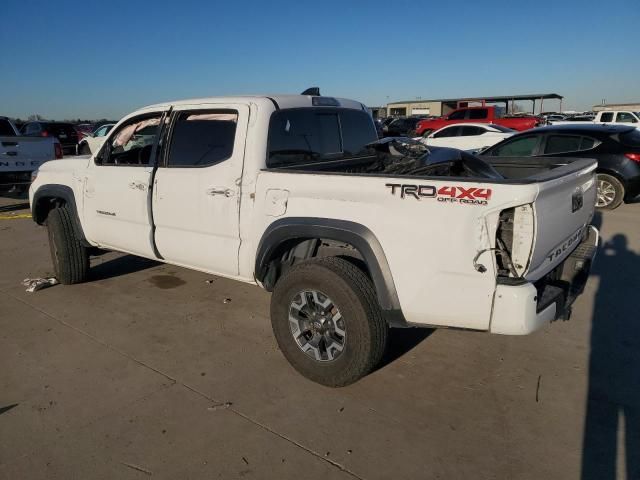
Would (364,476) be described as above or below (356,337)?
below

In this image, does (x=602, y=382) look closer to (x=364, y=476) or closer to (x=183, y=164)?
(x=364, y=476)

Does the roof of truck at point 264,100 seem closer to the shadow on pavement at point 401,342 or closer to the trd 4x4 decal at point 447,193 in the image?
the trd 4x4 decal at point 447,193

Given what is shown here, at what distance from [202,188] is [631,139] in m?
8.10

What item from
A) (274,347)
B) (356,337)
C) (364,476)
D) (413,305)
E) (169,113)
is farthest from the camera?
(169,113)

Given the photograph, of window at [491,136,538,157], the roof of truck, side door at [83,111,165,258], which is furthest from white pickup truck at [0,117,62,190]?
window at [491,136,538,157]

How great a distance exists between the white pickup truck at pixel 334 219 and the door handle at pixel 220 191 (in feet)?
0.05

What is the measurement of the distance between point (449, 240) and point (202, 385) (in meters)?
1.92

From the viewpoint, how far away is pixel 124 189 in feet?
14.1

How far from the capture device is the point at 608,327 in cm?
398

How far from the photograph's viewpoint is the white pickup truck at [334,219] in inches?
97.0

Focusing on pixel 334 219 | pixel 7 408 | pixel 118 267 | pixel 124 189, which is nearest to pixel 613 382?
pixel 334 219

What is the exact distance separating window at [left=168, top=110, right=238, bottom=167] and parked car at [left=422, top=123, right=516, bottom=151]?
11.6 m

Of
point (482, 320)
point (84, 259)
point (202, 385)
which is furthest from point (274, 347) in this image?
point (84, 259)

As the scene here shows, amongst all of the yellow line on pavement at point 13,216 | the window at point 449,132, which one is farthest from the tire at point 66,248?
the window at point 449,132
